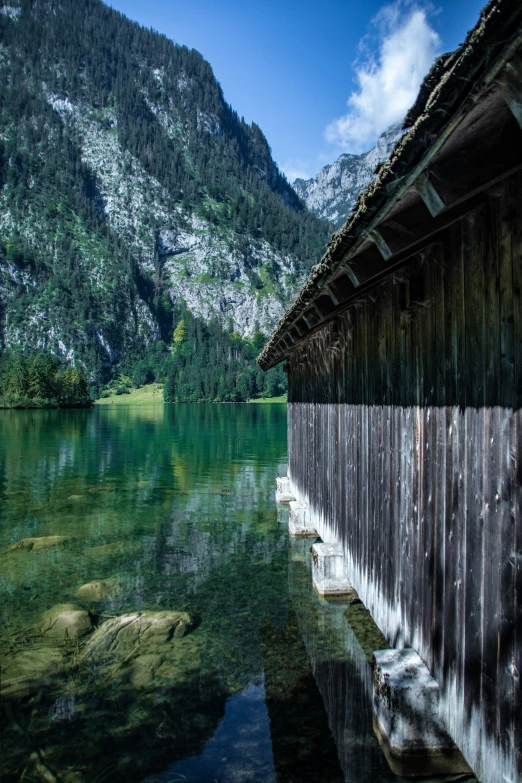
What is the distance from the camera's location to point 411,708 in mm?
4207

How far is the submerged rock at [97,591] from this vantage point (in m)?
8.77

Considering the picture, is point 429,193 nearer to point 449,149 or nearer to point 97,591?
point 449,149

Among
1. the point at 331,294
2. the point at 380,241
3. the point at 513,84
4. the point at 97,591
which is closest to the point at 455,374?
the point at 380,241

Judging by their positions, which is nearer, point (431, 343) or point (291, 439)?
point (431, 343)

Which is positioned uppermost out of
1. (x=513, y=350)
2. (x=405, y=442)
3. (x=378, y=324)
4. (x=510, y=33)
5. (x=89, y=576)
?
(x=510, y=33)

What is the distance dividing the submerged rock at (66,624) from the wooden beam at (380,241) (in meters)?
6.56

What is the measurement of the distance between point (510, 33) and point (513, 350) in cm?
178

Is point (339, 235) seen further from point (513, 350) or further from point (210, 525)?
point (210, 525)

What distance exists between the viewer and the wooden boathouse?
7.70ft

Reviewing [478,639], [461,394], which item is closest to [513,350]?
[461,394]

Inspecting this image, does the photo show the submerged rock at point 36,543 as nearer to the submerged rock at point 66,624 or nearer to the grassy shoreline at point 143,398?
the submerged rock at point 66,624

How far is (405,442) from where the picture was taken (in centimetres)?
508

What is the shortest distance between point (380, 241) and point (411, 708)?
12.0ft

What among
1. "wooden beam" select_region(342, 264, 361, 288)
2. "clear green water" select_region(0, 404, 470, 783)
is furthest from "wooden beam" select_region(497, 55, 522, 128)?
"clear green water" select_region(0, 404, 470, 783)
